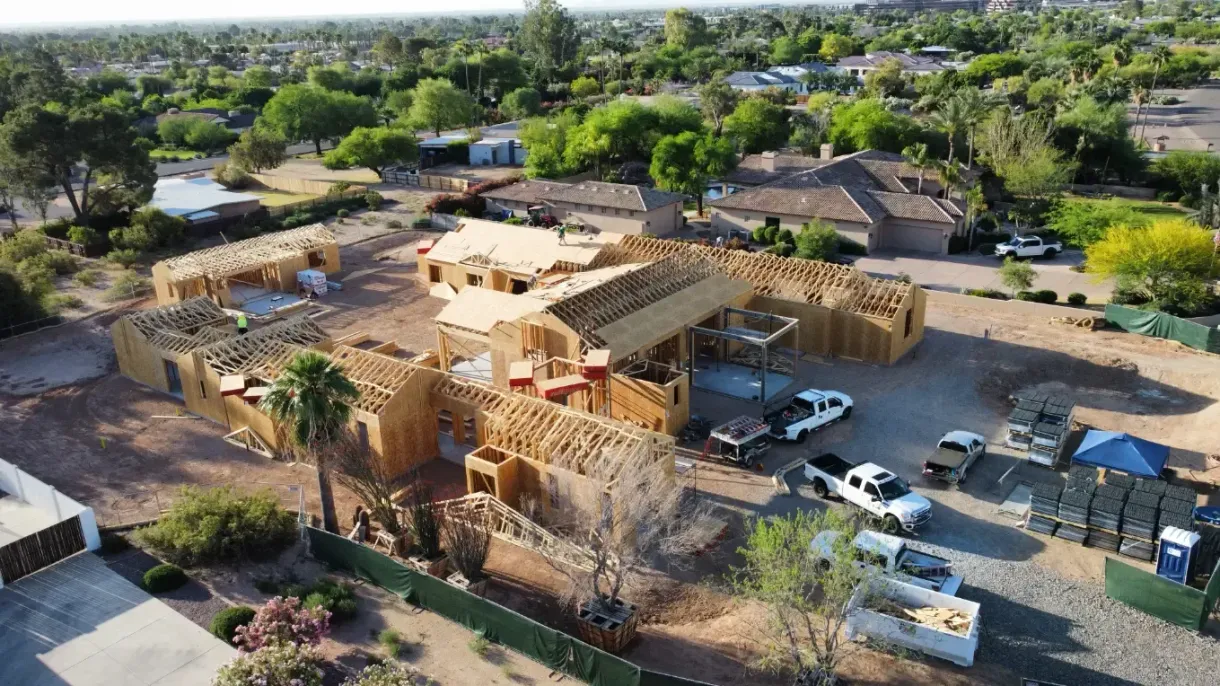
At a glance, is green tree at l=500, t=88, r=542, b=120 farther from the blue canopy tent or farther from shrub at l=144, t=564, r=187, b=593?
shrub at l=144, t=564, r=187, b=593

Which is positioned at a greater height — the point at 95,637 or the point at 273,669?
the point at 273,669

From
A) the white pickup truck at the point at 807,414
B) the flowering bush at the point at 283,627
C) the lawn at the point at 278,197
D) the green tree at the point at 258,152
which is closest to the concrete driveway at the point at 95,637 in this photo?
the flowering bush at the point at 283,627

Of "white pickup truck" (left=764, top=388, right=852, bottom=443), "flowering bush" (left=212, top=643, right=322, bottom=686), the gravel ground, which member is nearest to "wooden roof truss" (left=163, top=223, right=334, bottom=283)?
"white pickup truck" (left=764, top=388, right=852, bottom=443)

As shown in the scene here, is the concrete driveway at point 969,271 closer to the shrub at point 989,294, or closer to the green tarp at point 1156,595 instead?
the shrub at point 989,294

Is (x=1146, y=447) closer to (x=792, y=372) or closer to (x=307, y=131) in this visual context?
(x=792, y=372)

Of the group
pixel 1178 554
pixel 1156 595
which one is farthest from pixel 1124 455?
pixel 1156 595

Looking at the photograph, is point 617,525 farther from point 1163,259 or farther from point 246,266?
point 246,266
